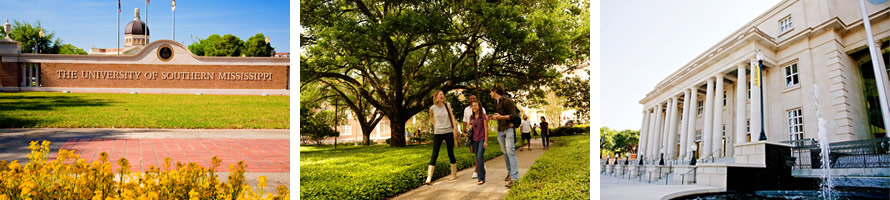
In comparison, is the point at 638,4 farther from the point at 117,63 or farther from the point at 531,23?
the point at 117,63

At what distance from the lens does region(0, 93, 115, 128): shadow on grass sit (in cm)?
533

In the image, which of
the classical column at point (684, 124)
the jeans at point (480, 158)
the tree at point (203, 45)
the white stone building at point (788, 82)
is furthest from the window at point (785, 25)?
the tree at point (203, 45)

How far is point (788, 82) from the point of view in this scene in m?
4.31

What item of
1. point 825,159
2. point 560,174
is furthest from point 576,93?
point 825,159

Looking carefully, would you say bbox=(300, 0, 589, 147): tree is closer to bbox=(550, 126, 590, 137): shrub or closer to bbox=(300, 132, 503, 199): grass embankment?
bbox=(300, 132, 503, 199): grass embankment

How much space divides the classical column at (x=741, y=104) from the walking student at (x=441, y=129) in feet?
9.10

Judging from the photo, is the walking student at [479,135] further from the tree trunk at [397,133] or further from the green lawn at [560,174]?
the tree trunk at [397,133]

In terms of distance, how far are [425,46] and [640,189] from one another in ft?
9.32

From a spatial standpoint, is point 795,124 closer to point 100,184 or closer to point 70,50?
point 100,184

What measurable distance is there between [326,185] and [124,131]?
3.20m

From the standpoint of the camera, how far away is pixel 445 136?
13.7ft

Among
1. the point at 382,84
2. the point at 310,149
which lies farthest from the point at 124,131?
the point at 382,84

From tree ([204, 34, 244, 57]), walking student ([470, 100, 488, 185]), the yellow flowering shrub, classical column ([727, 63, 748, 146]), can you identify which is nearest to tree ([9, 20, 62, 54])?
tree ([204, 34, 244, 57])

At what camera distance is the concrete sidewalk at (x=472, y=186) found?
4.17 meters
